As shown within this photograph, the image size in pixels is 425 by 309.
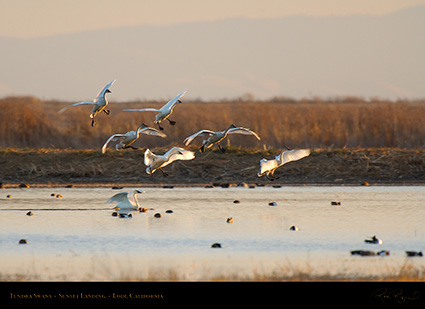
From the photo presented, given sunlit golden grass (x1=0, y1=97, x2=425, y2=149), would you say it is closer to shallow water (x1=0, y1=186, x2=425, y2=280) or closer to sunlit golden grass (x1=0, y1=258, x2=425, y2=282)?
shallow water (x1=0, y1=186, x2=425, y2=280)

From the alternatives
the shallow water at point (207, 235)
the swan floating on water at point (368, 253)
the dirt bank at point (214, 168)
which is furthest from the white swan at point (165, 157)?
the dirt bank at point (214, 168)

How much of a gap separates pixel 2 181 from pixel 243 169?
25.5 ft

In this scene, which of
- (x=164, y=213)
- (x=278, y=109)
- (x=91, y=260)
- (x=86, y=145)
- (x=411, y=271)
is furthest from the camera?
(x=278, y=109)

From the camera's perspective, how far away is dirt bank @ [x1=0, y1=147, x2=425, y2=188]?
28.6 meters

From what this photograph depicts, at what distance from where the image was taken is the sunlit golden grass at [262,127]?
3534 cm

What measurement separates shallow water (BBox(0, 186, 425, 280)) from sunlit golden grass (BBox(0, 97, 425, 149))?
1147 centimetres

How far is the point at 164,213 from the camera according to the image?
19.2 meters

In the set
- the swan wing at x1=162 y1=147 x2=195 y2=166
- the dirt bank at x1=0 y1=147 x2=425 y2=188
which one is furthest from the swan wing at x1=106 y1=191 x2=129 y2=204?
the dirt bank at x1=0 y1=147 x2=425 y2=188
